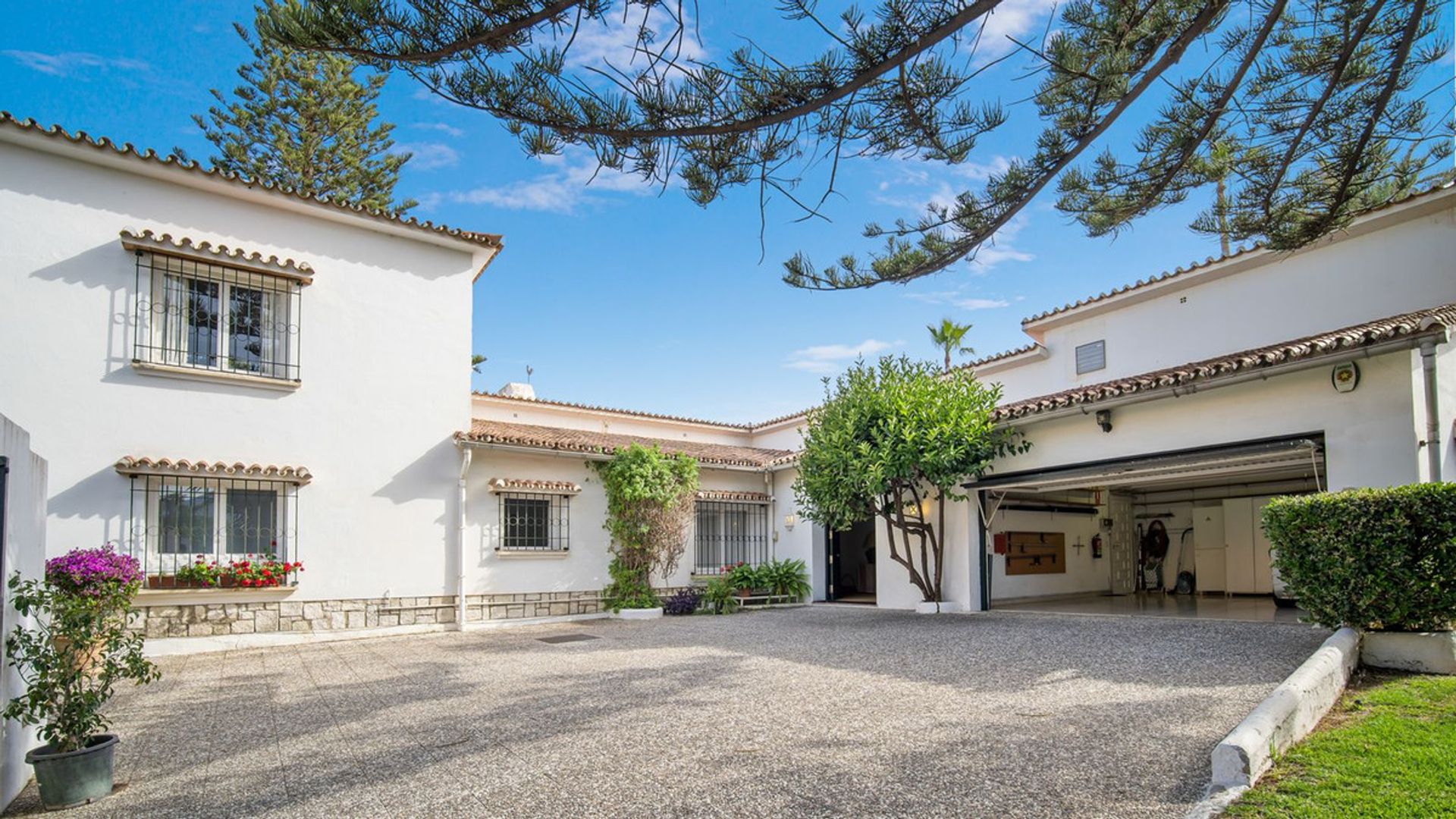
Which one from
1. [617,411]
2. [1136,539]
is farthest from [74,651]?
[1136,539]

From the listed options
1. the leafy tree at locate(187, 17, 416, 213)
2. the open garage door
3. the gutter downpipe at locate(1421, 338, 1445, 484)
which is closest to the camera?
the gutter downpipe at locate(1421, 338, 1445, 484)

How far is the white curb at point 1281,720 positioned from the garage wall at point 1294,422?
381 centimetres

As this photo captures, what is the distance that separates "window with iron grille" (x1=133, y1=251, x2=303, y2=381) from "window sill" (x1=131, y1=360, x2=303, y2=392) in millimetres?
69

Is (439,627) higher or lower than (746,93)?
lower

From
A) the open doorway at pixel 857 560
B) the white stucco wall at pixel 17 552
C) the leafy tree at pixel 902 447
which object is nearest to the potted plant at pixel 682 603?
the leafy tree at pixel 902 447

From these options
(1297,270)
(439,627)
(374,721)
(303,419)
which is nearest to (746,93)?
(374,721)

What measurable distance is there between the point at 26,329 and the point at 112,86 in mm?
5884

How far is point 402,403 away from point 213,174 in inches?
155

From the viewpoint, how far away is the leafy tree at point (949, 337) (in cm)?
2158

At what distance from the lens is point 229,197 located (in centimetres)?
1116

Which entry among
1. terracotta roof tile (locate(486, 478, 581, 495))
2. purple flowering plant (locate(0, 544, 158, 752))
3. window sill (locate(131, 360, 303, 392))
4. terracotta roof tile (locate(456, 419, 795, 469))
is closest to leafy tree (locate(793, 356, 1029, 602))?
terracotta roof tile (locate(456, 419, 795, 469))

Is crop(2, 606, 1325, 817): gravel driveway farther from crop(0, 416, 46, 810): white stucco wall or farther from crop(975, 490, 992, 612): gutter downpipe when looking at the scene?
crop(975, 490, 992, 612): gutter downpipe

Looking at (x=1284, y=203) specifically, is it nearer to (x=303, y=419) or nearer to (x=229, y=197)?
(x=303, y=419)

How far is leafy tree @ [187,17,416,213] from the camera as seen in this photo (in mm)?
18719
